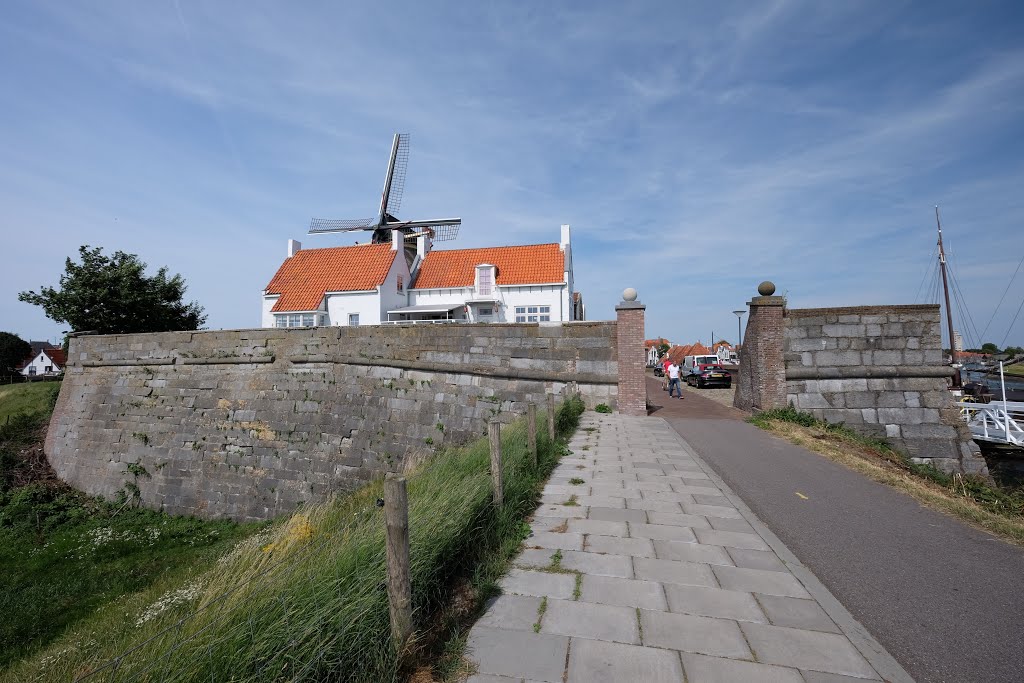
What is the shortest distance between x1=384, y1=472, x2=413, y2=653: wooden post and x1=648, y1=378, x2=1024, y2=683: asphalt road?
8.96ft

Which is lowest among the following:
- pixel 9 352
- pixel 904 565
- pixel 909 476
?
pixel 909 476

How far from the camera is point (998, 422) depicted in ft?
39.2

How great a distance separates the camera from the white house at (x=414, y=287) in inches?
984

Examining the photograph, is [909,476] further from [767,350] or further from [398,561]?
[398,561]

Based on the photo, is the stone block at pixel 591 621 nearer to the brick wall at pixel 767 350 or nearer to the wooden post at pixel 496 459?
the wooden post at pixel 496 459

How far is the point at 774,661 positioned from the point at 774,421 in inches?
343

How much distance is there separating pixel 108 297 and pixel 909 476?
28986 millimetres

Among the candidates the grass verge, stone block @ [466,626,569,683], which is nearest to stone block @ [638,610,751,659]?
stone block @ [466,626,569,683]

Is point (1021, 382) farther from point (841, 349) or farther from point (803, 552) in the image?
point (803, 552)

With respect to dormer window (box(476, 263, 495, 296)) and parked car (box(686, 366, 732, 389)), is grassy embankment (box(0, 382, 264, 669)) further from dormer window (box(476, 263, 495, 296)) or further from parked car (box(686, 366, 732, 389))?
parked car (box(686, 366, 732, 389))

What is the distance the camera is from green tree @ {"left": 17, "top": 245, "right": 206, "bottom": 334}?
70.6 feet

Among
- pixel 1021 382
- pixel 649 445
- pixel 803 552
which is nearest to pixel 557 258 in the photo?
pixel 649 445

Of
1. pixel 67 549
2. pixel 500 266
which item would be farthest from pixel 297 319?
pixel 67 549

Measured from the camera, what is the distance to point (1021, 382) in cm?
5903
